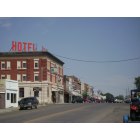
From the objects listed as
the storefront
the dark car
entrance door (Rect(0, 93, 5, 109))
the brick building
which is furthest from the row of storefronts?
the dark car

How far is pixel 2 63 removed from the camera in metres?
75.2

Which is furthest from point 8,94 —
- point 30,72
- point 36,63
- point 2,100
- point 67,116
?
point 67,116

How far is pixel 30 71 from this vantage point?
244 ft

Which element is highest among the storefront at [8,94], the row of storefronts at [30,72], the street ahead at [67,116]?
the row of storefronts at [30,72]

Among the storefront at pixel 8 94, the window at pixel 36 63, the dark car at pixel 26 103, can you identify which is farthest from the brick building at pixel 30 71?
the dark car at pixel 26 103

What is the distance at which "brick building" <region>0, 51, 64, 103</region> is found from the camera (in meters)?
73.2

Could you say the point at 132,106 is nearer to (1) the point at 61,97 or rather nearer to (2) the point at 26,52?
(2) the point at 26,52

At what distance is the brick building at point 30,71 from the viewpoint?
73.2 meters

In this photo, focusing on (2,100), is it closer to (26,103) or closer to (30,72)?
(26,103)

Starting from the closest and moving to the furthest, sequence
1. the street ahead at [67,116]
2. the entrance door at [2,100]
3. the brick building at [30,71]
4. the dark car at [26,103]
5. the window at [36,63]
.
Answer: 1. the street ahead at [67,116]
2. the dark car at [26,103]
3. the entrance door at [2,100]
4. the brick building at [30,71]
5. the window at [36,63]

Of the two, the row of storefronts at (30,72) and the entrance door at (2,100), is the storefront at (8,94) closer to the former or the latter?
the entrance door at (2,100)

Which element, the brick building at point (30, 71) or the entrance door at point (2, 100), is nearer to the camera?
the entrance door at point (2, 100)

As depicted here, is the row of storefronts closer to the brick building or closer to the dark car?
the brick building

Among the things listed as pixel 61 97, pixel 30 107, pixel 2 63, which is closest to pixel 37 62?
pixel 2 63
